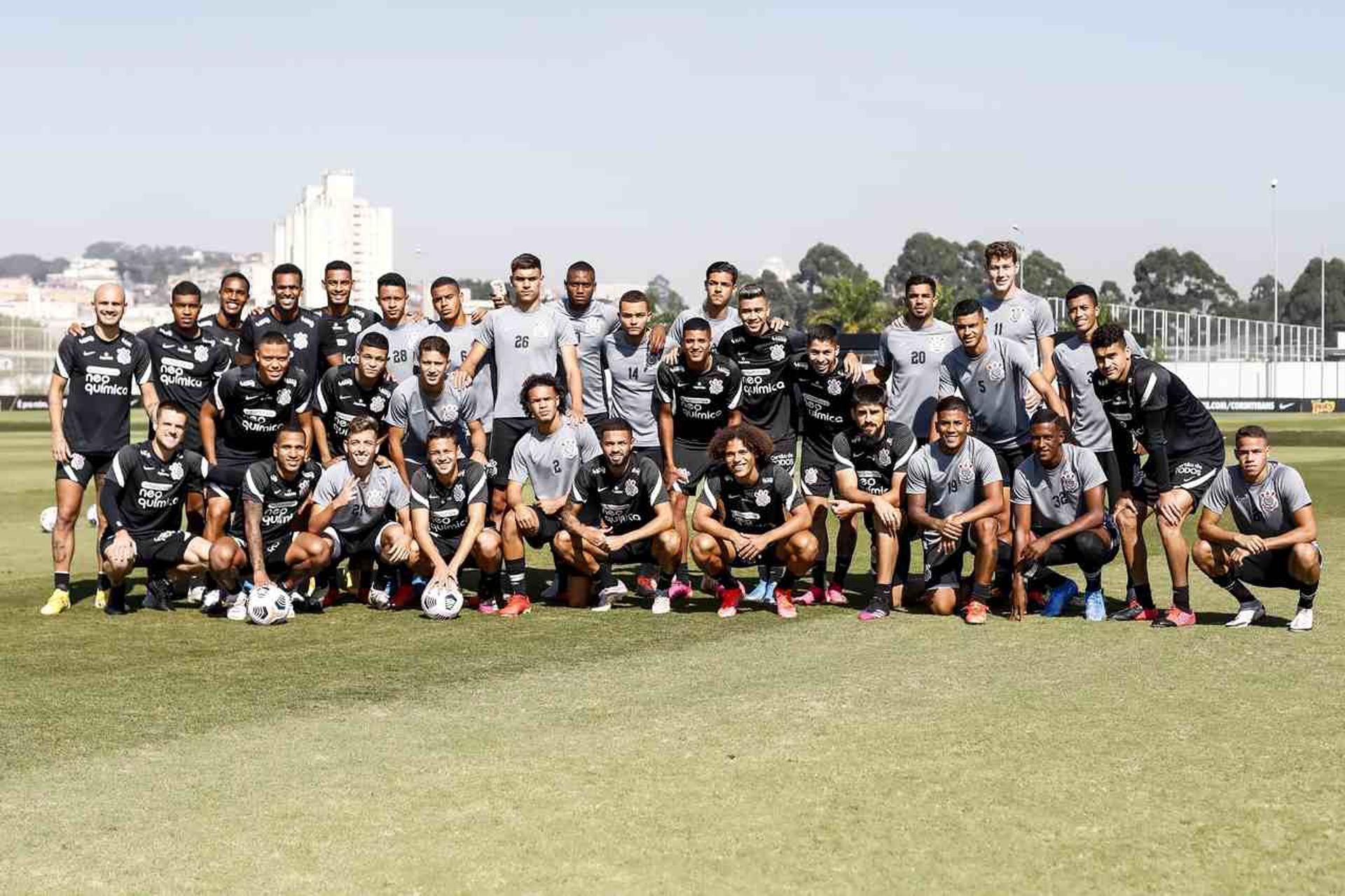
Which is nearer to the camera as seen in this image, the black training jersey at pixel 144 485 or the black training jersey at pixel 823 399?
the black training jersey at pixel 144 485

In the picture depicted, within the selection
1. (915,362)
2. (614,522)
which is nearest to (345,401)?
(614,522)

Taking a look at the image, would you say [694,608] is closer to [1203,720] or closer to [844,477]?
[844,477]

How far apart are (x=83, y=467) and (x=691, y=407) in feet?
13.9

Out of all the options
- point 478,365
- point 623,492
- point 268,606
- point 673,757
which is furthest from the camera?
point 478,365

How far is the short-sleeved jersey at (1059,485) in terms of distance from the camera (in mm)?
9578

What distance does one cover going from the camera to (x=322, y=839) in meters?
4.84

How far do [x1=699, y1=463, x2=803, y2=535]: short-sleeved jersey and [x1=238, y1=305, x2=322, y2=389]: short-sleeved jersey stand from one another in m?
3.37

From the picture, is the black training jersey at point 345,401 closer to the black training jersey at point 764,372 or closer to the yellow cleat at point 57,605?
the yellow cleat at point 57,605

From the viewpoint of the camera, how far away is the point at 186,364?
11117 millimetres

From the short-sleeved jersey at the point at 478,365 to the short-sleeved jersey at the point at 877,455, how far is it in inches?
107

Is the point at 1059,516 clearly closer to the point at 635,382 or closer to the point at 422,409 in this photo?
the point at 635,382

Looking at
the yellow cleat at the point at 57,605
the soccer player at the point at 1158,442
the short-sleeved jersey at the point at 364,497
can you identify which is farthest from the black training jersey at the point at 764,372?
the yellow cleat at the point at 57,605

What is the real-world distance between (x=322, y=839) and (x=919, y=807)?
200 cm

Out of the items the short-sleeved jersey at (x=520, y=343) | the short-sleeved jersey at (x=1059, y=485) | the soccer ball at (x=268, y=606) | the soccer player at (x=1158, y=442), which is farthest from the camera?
the short-sleeved jersey at (x=520, y=343)
